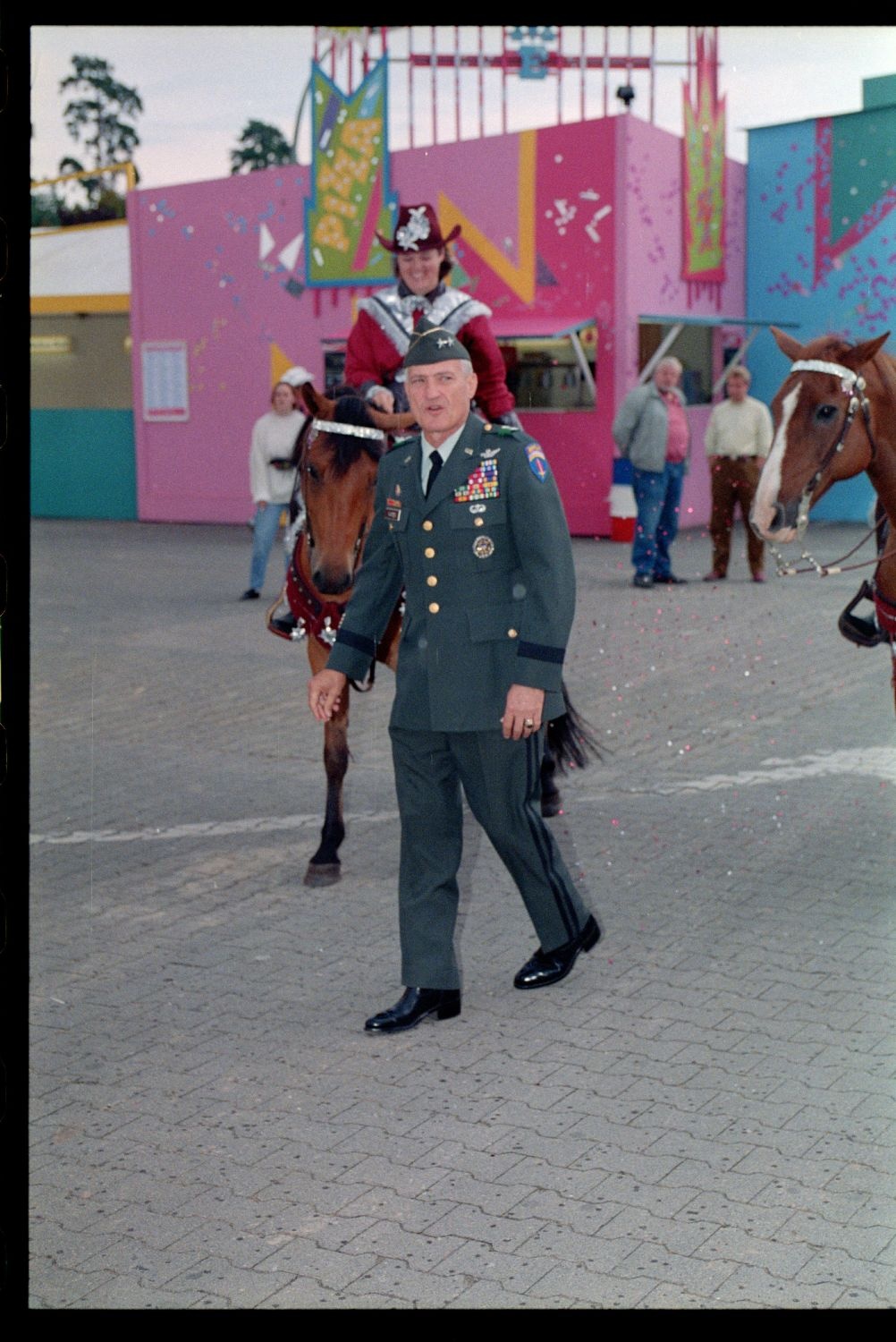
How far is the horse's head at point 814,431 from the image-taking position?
6008 millimetres

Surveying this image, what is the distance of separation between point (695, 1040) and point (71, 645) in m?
9.66

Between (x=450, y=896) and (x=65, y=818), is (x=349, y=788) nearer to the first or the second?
(x=65, y=818)

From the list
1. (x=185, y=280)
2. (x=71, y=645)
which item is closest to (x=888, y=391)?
(x=71, y=645)

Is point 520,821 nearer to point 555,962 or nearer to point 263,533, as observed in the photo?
point 555,962

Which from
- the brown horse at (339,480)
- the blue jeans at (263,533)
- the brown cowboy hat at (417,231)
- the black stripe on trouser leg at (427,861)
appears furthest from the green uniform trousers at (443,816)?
the blue jeans at (263,533)

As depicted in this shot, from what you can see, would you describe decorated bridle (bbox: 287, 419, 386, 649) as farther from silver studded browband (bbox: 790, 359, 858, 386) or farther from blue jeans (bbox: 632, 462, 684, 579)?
blue jeans (bbox: 632, 462, 684, 579)

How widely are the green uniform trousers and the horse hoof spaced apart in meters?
1.64

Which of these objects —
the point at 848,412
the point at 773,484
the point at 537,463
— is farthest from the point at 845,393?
the point at 537,463

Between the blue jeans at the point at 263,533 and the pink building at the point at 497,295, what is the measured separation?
5866 mm

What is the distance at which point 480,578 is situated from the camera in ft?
16.3

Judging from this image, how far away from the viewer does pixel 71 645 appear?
13.8 metres

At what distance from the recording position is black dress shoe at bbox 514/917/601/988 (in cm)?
541

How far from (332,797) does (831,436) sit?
8.07ft

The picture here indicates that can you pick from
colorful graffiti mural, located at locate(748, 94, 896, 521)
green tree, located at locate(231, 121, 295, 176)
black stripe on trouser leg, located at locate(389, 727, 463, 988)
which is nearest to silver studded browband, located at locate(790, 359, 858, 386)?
black stripe on trouser leg, located at locate(389, 727, 463, 988)
